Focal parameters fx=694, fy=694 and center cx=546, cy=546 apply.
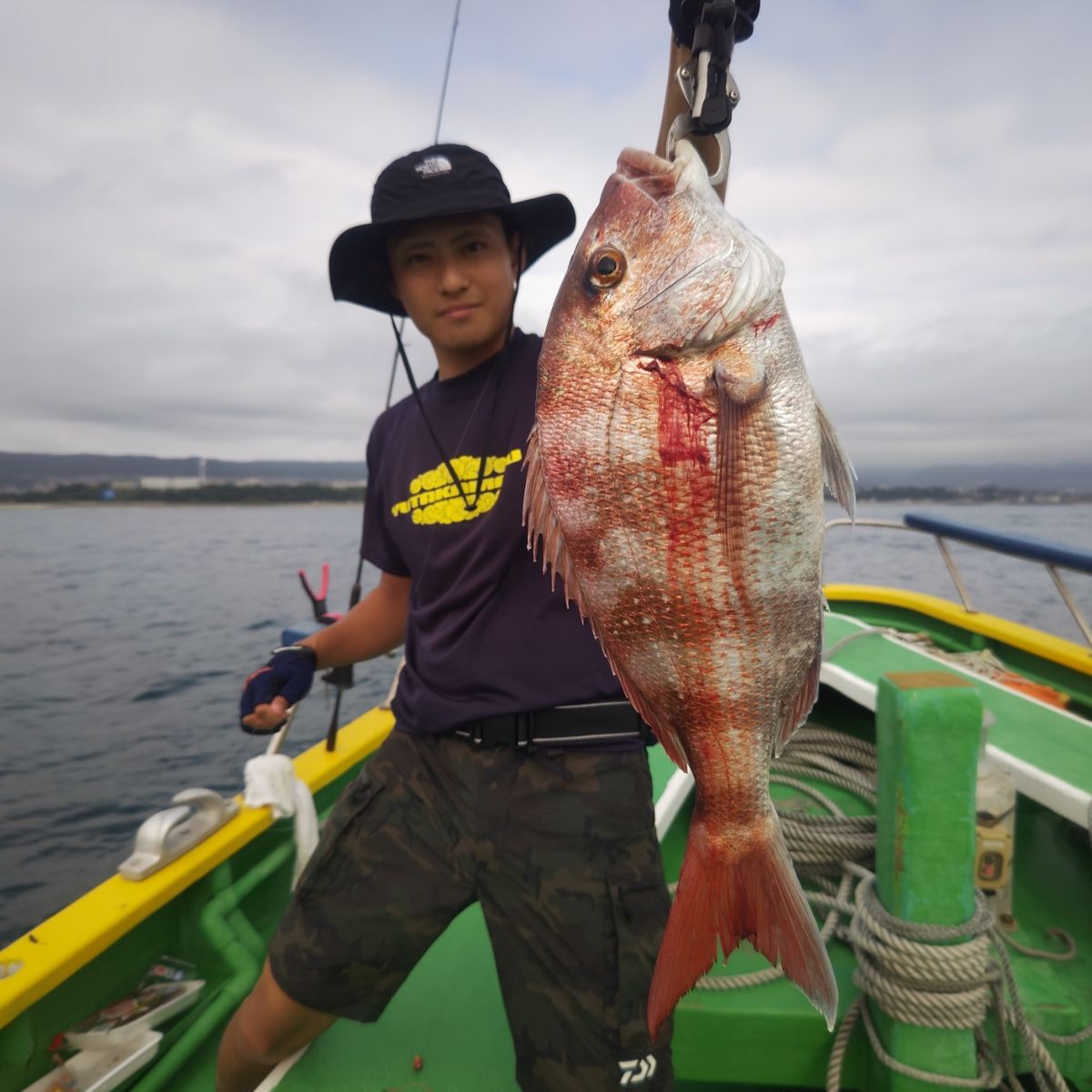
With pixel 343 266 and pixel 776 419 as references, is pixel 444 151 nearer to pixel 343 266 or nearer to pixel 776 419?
pixel 343 266

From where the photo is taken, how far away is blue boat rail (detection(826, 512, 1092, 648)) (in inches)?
142

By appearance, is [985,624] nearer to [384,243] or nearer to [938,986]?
[938,986]

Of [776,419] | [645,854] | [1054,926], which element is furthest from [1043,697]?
[776,419]

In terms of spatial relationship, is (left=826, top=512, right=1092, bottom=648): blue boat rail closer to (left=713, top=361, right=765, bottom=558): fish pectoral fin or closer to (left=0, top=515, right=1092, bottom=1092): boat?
(left=0, top=515, right=1092, bottom=1092): boat

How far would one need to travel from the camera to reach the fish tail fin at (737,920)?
143cm

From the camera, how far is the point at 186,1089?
243 cm

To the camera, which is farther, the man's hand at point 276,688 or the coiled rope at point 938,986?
the man's hand at point 276,688

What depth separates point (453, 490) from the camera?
2127 millimetres

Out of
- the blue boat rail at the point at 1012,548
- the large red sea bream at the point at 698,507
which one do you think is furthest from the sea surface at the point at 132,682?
the large red sea bream at the point at 698,507

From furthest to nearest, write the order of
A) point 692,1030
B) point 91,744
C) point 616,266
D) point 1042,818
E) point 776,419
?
1. point 91,744
2. point 1042,818
3. point 692,1030
4. point 616,266
5. point 776,419

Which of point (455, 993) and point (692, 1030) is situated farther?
point (455, 993)

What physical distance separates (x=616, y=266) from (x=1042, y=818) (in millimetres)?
3498

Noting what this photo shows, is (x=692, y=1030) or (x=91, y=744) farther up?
(x=692, y=1030)

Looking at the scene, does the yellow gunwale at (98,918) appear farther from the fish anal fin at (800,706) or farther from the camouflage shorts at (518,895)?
the fish anal fin at (800,706)
